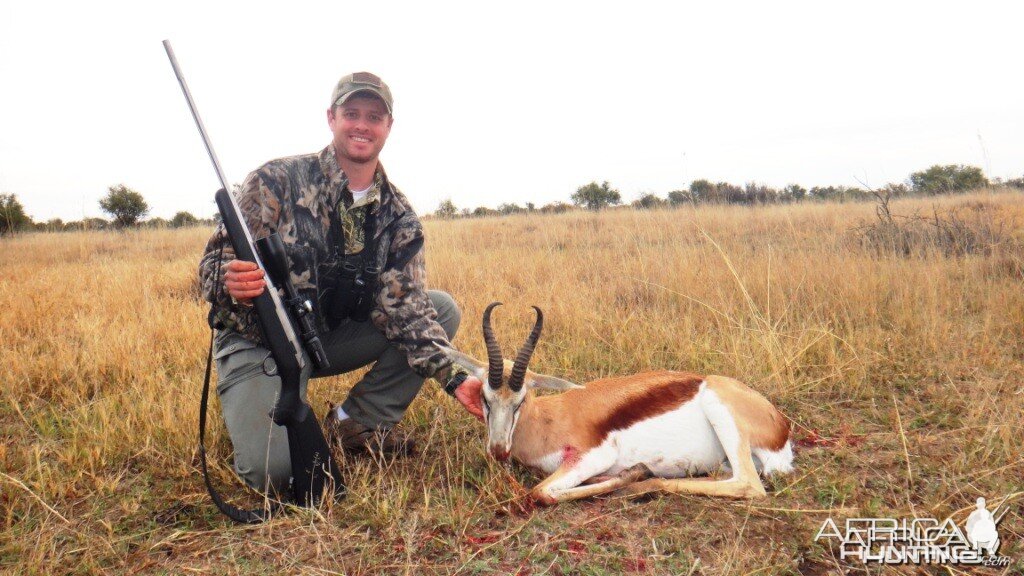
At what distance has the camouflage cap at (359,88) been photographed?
146 inches

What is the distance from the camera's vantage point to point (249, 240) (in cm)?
302

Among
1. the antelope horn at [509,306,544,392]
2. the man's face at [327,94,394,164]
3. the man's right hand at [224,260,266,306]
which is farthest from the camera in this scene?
the man's face at [327,94,394,164]

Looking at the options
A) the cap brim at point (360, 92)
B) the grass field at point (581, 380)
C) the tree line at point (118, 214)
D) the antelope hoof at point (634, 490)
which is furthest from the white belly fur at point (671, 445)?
the tree line at point (118, 214)

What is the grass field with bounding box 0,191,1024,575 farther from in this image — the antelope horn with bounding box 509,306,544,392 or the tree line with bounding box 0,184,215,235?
the tree line with bounding box 0,184,215,235

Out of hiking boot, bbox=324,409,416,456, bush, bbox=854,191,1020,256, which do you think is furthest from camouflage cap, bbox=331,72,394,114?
bush, bbox=854,191,1020,256

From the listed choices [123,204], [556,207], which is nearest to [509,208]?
[556,207]

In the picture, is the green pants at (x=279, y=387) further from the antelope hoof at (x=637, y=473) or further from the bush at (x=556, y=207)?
the bush at (x=556, y=207)

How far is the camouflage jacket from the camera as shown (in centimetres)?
351

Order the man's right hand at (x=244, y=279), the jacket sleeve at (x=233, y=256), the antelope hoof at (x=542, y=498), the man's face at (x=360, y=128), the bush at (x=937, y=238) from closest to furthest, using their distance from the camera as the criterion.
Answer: the man's right hand at (x=244, y=279)
the antelope hoof at (x=542, y=498)
the jacket sleeve at (x=233, y=256)
the man's face at (x=360, y=128)
the bush at (x=937, y=238)

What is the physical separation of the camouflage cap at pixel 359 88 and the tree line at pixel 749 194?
1048 cm

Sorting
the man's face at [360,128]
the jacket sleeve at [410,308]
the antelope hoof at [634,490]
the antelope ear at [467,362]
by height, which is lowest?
the antelope hoof at [634,490]

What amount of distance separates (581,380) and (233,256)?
250 centimetres

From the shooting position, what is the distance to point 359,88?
369 centimetres

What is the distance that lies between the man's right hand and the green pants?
0.34 meters
